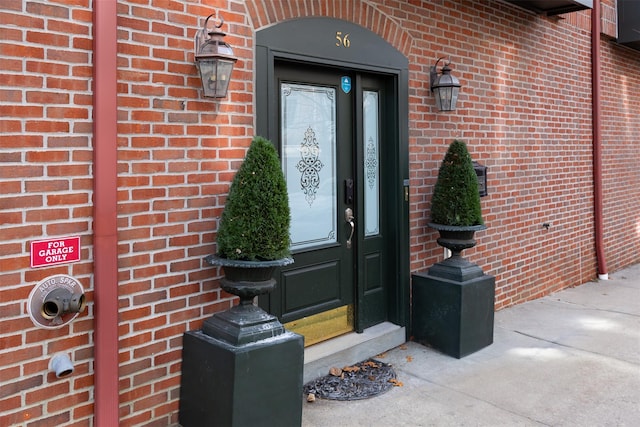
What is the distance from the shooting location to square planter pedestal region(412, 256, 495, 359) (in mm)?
4402

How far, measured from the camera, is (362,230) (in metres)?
4.49

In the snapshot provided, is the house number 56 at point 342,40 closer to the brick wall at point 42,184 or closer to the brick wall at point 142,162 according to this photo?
the brick wall at point 142,162

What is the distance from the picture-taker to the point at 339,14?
4.05m

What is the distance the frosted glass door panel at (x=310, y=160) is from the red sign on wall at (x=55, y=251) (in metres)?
1.63

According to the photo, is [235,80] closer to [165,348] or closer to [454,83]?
[165,348]

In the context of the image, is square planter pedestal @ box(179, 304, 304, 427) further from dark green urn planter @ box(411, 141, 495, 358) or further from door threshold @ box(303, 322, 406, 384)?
dark green urn planter @ box(411, 141, 495, 358)

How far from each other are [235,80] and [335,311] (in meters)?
1.96

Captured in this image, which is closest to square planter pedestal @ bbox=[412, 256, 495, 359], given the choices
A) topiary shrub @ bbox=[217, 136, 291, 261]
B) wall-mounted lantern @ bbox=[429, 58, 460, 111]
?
wall-mounted lantern @ bbox=[429, 58, 460, 111]

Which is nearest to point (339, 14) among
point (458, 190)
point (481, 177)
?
point (458, 190)

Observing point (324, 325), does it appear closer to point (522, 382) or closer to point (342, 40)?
point (522, 382)

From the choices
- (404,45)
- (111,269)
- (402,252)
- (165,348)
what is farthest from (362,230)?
(111,269)

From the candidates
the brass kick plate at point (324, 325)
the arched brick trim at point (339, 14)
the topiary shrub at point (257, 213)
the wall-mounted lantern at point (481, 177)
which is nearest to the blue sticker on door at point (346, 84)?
the arched brick trim at point (339, 14)

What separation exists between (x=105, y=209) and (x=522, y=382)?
304 cm

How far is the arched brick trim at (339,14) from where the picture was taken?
3551 millimetres
